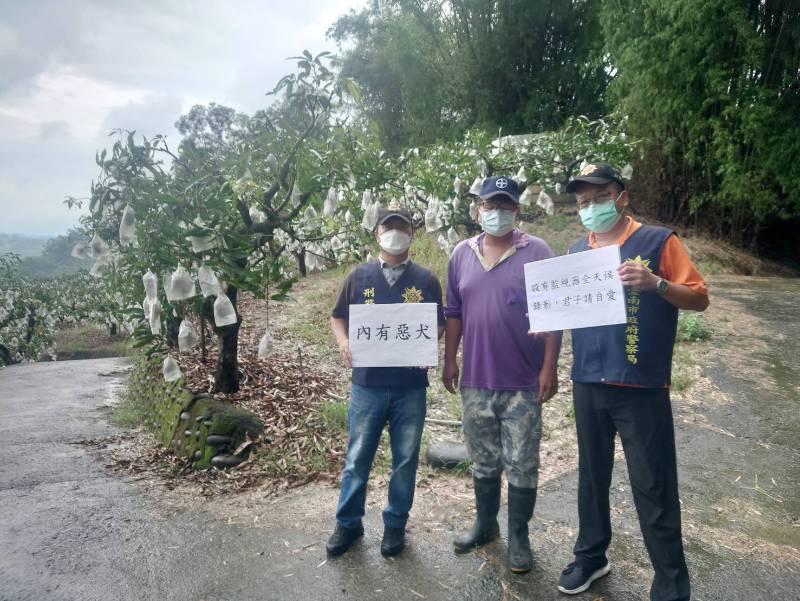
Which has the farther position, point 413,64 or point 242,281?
point 413,64

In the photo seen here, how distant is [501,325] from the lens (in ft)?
8.10

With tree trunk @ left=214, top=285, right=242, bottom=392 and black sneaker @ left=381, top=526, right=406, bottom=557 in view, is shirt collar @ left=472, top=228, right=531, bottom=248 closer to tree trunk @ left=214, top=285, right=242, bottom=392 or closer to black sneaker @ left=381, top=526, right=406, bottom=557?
black sneaker @ left=381, top=526, right=406, bottom=557

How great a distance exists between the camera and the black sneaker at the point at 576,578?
2.37 metres

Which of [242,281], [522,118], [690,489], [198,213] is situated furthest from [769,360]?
[522,118]

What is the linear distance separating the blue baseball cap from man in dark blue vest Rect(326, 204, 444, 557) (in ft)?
1.34

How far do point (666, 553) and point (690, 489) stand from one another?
5.05ft

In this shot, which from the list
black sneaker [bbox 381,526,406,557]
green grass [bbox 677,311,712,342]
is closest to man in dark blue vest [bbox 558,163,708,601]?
black sneaker [bbox 381,526,406,557]

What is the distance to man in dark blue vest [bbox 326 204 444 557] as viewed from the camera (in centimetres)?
266

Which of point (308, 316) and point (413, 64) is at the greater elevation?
point (413, 64)

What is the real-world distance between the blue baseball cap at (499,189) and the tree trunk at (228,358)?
2821 mm

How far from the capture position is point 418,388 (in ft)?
8.82

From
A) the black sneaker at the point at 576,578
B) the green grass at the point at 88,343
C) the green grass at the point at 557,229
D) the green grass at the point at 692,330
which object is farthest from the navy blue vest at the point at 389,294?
the green grass at the point at 88,343

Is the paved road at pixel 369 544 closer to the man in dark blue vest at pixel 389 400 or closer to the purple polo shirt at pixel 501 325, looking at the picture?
the man in dark blue vest at pixel 389 400

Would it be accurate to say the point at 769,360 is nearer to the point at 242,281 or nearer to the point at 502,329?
the point at 502,329
